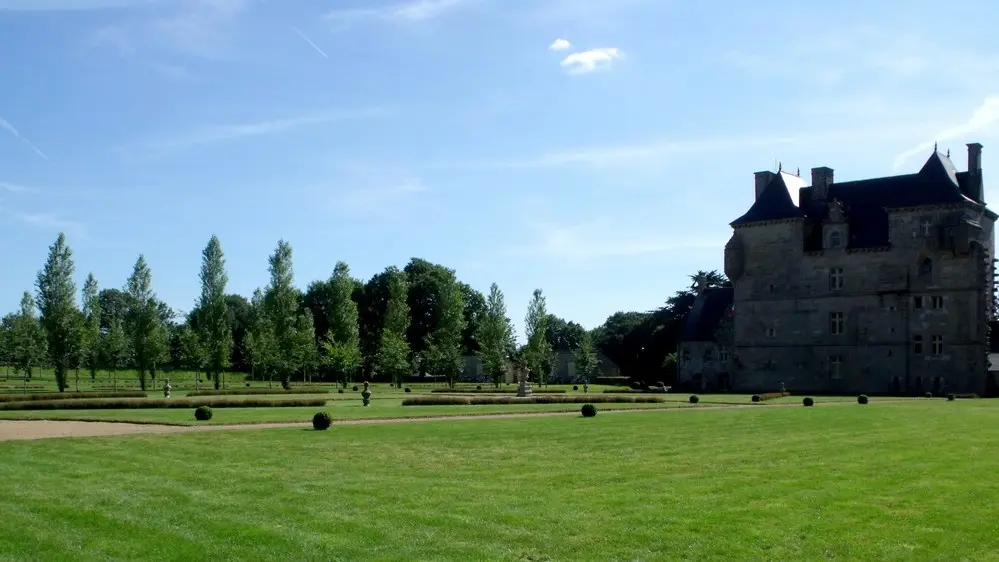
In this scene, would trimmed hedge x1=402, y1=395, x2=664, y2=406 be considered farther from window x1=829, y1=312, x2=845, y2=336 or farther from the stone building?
window x1=829, y1=312, x2=845, y2=336

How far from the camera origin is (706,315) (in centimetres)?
8406

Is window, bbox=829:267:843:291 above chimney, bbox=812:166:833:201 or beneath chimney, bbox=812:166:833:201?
beneath

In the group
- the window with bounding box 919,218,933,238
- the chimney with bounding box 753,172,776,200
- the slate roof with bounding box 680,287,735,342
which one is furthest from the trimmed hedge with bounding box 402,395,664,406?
the chimney with bounding box 753,172,776,200

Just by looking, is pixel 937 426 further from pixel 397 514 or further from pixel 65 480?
pixel 65 480

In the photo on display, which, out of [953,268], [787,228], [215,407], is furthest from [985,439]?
[787,228]

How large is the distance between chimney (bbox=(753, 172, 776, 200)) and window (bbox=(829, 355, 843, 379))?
15.1 m

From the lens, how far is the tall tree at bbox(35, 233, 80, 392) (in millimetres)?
69425

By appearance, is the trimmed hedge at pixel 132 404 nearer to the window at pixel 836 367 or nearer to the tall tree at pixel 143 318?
the tall tree at pixel 143 318

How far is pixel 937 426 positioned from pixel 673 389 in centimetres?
5230

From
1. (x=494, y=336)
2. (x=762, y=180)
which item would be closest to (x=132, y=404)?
(x=494, y=336)

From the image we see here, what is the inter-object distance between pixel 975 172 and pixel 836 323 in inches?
593

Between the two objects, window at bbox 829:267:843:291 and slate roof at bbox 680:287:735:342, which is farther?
slate roof at bbox 680:287:735:342

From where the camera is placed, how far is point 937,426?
28891 millimetres

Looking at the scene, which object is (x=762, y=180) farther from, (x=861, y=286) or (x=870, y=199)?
(x=861, y=286)
